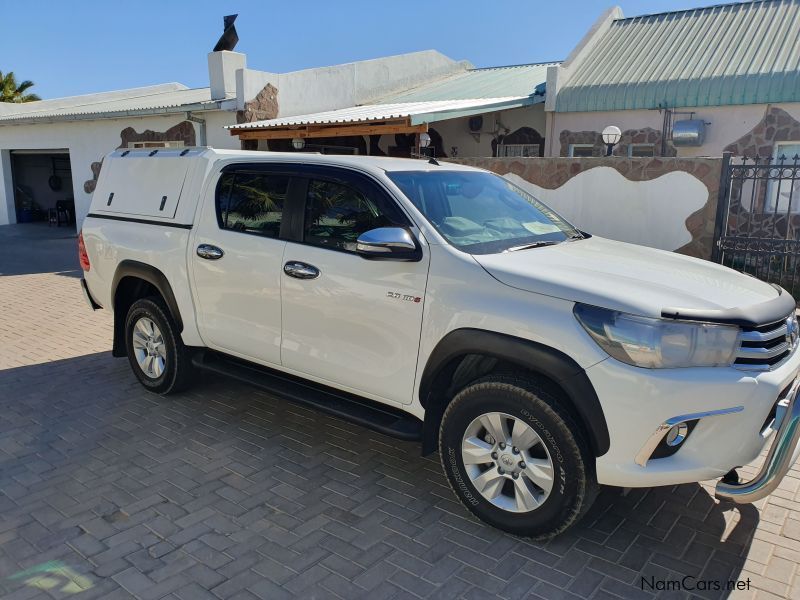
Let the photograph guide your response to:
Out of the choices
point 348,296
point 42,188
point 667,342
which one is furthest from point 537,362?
point 42,188

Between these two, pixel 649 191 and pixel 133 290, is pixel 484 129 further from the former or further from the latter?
pixel 133 290

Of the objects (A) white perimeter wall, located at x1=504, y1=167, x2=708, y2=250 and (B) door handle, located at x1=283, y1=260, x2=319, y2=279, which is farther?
(A) white perimeter wall, located at x1=504, y1=167, x2=708, y2=250

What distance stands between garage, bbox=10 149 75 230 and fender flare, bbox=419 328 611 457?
20.1 metres

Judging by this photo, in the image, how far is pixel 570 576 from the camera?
119 inches

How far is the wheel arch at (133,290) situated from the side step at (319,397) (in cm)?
52

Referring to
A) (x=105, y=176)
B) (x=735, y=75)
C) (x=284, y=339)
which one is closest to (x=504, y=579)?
(x=284, y=339)

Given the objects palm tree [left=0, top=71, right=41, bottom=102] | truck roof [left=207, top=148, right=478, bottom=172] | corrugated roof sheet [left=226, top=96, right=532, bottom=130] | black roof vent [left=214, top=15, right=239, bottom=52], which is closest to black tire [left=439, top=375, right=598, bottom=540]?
truck roof [left=207, top=148, right=478, bottom=172]

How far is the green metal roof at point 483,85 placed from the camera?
47.0 ft

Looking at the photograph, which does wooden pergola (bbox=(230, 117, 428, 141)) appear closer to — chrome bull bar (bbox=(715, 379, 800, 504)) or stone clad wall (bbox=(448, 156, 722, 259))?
stone clad wall (bbox=(448, 156, 722, 259))

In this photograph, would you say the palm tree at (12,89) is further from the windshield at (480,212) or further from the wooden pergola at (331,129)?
the windshield at (480,212)

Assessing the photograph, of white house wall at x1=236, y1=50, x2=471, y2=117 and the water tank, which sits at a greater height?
white house wall at x1=236, y1=50, x2=471, y2=117

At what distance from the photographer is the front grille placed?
2.89 meters

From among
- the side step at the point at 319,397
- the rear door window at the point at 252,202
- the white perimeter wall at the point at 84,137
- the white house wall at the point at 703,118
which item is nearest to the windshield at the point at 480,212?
the rear door window at the point at 252,202

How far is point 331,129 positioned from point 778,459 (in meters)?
9.99
